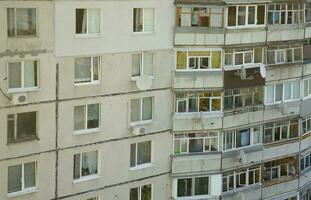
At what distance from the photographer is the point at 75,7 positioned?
76.9 feet

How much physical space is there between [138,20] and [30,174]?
7606mm

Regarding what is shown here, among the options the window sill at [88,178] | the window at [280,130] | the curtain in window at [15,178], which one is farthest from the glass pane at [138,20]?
the window at [280,130]

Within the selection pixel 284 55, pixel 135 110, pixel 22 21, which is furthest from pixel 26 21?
pixel 284 55

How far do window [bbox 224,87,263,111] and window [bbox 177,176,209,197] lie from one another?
137 inches

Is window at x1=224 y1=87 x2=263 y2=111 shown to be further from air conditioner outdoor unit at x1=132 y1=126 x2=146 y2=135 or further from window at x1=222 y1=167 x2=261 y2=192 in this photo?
air conditioner outdoor unit at x1=132 y1=126 x2=146 y2=135

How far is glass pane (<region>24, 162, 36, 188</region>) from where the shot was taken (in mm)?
23516

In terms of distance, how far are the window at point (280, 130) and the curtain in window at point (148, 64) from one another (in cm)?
695

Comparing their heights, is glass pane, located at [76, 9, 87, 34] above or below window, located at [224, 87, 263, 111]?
above

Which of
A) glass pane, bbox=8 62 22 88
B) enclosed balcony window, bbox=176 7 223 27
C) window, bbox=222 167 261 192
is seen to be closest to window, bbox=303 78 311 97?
window, bbox=222 167 261 192

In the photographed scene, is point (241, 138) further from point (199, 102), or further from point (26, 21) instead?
point (26, 21)

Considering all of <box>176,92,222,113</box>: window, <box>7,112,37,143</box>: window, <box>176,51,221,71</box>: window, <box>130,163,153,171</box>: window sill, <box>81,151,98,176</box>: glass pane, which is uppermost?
<box>176,51,221,71</box>: window

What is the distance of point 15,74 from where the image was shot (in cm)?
2273

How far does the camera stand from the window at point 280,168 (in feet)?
99.1

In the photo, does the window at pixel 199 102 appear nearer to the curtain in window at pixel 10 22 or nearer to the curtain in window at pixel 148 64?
the curtain in window at pixel 148 64
